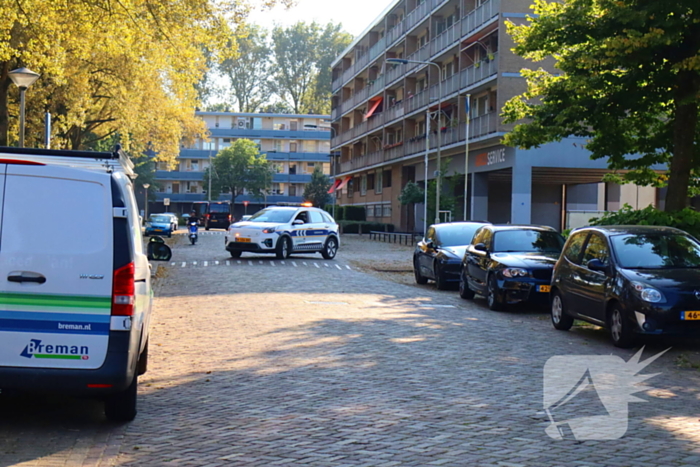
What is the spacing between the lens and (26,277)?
228 inches

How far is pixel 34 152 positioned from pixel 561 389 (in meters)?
4.95

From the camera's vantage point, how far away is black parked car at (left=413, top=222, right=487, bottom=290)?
64.6 feet

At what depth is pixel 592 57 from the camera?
18359 mm

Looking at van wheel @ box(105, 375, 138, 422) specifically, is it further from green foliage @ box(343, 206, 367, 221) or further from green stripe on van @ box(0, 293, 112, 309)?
green foliage @ box(343, 206, 367, 221)

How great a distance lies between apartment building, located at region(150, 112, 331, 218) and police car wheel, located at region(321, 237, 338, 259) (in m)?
76.9

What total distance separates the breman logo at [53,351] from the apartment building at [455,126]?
1087 inches

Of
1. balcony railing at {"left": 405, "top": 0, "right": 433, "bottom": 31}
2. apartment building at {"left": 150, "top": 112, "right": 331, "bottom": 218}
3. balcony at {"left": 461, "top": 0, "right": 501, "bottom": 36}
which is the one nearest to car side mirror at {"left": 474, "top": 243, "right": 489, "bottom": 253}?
balcony at {"left": 461, "top": 0, "right": 501, "bottom": 36}

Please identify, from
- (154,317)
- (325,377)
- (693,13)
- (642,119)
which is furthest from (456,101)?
(325,377)

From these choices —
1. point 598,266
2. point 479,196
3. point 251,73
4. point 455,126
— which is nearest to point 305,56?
point 251,73

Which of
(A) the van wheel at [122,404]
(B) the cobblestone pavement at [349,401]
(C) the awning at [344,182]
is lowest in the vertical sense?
(B) the cobblestone pavement at [349,401]

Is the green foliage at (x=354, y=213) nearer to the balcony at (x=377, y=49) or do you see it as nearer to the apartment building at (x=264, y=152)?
the balcony at (x=377, y=49)

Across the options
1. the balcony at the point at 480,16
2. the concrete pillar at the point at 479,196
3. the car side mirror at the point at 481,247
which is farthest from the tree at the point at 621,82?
the concrete pillar at the point at 479,196

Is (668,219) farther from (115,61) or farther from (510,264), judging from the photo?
(115,61)

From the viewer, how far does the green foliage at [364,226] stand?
63441 millimetres
